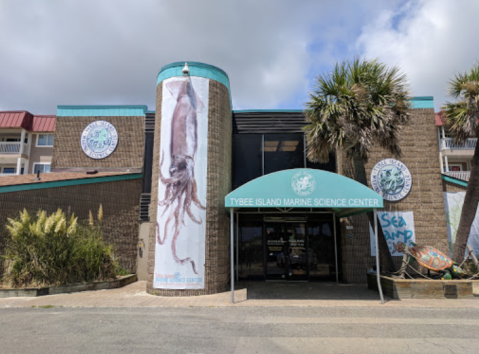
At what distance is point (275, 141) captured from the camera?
48.8 ft

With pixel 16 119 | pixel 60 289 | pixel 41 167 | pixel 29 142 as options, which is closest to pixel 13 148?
pixel 29 142

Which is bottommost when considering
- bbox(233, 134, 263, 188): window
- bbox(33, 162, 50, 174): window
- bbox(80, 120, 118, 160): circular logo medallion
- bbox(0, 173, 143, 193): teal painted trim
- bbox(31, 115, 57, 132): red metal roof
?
bbox(0, 173, 143, 193): teal painted trim

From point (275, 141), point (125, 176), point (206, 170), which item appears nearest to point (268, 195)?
point (206, 170)

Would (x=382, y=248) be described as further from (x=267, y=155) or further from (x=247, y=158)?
(x=247, y=158)

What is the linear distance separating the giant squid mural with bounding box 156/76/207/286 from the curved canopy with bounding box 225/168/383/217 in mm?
1825

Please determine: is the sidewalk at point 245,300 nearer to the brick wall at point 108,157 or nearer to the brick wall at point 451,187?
the brick wall at point 451,187

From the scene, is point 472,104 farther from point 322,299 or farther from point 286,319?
point 286,319

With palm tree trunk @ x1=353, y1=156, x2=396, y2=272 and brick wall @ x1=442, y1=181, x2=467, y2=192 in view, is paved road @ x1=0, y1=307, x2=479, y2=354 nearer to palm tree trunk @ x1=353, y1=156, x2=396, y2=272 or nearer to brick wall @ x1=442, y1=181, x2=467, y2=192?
palm tree trunk @ x1=353, y1=156, x2=396, y2=272

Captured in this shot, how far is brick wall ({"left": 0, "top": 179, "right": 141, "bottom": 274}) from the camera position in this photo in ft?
41.4

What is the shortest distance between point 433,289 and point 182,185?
26.7 feet

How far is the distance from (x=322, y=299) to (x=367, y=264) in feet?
13.9

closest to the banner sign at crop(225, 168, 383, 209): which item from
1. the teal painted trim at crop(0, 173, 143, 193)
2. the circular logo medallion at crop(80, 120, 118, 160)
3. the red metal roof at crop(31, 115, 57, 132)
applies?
the teal painted trim at crop(0, 173, 143, 193)

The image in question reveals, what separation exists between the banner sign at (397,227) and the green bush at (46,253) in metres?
10.5

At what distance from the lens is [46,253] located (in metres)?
10.7
